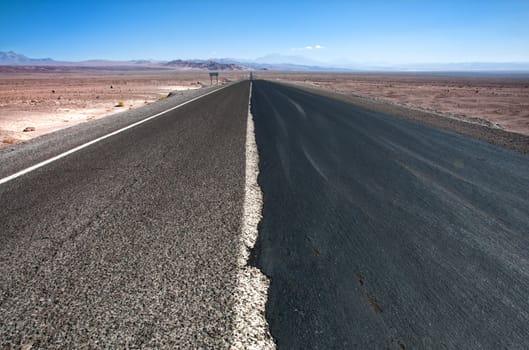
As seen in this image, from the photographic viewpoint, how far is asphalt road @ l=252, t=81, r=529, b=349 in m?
1.67

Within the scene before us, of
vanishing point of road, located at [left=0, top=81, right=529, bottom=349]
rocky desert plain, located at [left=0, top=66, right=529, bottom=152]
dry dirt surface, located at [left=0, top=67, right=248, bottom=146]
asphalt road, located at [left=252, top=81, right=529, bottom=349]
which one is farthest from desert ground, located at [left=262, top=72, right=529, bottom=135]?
dry dirt surface, located at [left=0, top=67, right=248, bottom=146]

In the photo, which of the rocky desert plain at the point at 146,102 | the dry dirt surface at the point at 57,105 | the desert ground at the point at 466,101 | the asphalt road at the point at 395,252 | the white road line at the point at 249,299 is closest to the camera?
the white road line at the point at 249,299

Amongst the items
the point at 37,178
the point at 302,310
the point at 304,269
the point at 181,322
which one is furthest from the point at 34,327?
the point at 37,178

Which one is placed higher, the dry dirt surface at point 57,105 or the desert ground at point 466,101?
the desert ground at point 466,101

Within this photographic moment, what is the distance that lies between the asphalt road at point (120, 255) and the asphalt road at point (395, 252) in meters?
0.39

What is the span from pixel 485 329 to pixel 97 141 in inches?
286

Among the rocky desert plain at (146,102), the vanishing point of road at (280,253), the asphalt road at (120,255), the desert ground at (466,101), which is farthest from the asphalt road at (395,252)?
the desert ground at (466,101)

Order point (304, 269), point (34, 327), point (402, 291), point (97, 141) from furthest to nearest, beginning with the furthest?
point (97, 141)
point (304, 269)
point (402, 291)
point (34, 327)

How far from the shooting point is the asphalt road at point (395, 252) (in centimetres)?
167

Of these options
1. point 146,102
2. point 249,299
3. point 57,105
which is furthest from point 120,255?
point 57,105

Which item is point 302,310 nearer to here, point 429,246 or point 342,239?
point 342,239

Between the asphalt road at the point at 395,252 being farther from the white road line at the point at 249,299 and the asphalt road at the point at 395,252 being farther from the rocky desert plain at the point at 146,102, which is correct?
the rocky desert plain at the point at 146,102

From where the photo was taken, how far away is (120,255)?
2336 millimetres

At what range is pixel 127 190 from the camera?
12.4ft
